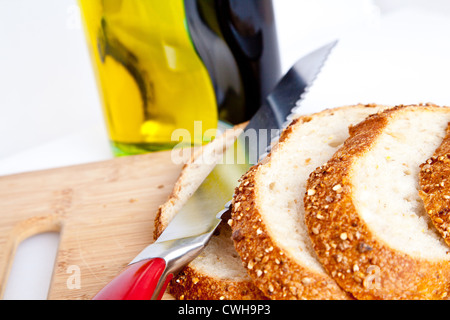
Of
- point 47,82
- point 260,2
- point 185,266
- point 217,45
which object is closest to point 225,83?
point 217,45

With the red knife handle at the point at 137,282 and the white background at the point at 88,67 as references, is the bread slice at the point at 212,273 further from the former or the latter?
the white background at the point at 88,67

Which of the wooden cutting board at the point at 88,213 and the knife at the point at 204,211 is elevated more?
the knife at the point at 204,211

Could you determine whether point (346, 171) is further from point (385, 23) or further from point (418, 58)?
point (385, 23)

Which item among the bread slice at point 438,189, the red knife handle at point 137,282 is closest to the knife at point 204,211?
the red knife handle at point 137,282

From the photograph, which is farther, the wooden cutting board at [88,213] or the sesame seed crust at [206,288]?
the wooden cutting board at [88,213]

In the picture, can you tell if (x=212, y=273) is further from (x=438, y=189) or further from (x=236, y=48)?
(x=236, y=48)
